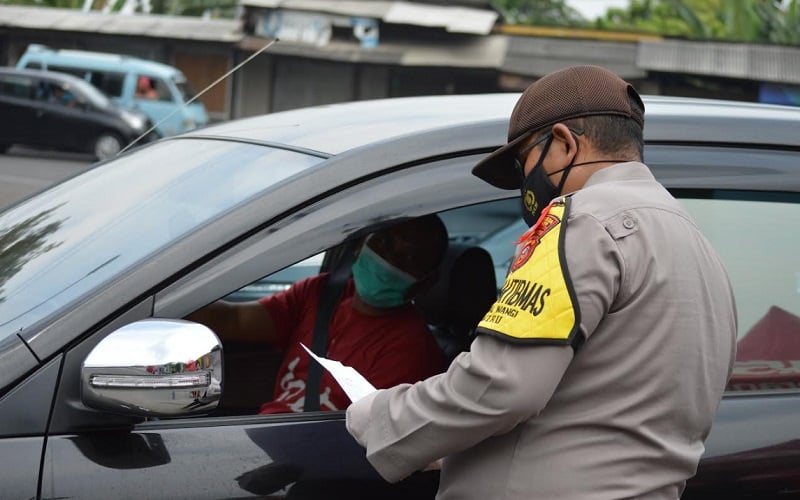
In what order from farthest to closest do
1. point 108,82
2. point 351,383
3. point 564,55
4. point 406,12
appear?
point 406,12
point 564,55
point 108,82
point 351,383

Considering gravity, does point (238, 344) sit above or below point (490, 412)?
below

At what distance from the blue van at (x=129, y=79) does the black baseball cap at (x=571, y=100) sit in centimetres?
2280

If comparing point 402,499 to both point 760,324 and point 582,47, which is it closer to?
point 760,324

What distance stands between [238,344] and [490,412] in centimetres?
Result: 154

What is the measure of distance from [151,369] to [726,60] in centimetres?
2517

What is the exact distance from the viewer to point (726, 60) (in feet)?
82.4

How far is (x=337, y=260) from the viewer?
321cm

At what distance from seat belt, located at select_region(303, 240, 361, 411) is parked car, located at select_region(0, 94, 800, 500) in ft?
0.58

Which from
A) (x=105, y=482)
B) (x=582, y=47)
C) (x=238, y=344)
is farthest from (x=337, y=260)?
(x=582, y=47)

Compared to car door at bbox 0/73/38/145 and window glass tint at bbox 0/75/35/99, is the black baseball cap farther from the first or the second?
window glass tint at bbox 0/75/35/99

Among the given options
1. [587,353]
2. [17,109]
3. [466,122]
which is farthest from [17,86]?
[587,353]

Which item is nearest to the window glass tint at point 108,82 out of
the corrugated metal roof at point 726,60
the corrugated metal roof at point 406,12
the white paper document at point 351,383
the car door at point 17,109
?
the car door at point 17,109

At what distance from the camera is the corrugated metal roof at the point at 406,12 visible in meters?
28.2

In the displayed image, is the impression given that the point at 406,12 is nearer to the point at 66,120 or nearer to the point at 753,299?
the point at 66,120
